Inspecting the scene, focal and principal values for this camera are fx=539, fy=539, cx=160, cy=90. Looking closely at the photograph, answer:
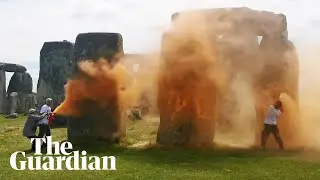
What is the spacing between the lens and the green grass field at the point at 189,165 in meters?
14.0

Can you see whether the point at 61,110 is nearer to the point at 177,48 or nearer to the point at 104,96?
the point at 104,96

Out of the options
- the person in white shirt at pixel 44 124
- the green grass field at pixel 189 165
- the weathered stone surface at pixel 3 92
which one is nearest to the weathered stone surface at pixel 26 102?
the weathered stone surface at pixel 3 92

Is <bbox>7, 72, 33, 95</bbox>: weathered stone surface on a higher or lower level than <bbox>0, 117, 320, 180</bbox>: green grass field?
higher

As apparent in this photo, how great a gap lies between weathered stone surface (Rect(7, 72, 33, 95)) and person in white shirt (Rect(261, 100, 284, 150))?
31.3m

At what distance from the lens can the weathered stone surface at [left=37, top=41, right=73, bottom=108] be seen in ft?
120

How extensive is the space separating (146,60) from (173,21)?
6.12 ft

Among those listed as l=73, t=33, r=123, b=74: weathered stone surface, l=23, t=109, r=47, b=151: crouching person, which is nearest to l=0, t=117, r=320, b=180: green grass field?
l=23, t=109, r=47, b=151: crouching person

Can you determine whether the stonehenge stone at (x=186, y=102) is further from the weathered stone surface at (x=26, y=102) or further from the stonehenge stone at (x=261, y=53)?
the weathered stone surface at (x=26, y=102)

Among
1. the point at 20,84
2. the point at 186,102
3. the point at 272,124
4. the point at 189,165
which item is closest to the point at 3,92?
the point at 20,84

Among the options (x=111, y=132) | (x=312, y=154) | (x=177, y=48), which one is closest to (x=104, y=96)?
(x=111, y=132)

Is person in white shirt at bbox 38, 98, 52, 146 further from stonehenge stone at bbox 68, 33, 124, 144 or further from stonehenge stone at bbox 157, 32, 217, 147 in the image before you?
stonehenge stone at bbox 157, 32, 217, 147

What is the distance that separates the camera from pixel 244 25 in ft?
75.0

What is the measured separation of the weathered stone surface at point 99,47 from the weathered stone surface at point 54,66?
51.9 feet

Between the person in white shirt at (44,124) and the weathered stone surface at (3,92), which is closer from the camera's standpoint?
the person in white shirt at (44,124)
